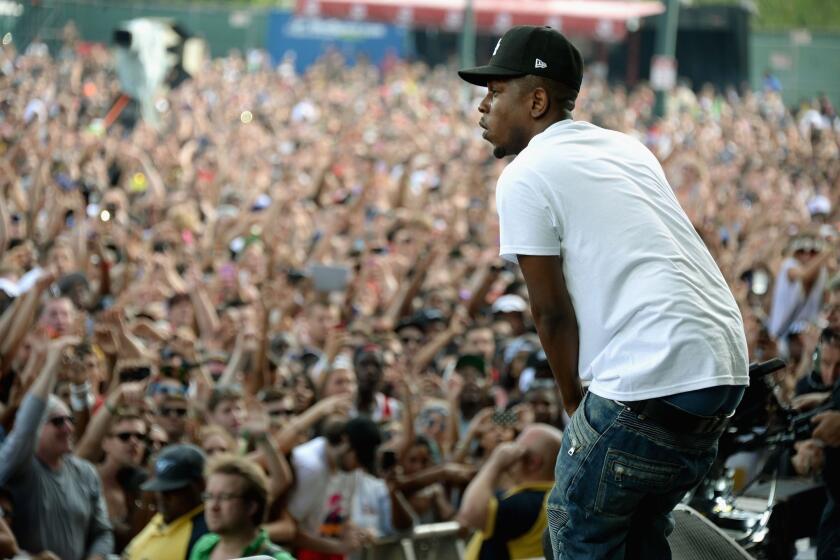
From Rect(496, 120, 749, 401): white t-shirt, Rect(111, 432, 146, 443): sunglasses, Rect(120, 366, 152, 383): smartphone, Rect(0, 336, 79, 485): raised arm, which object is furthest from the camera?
Rect(120, 366, 152, 383): smartphone

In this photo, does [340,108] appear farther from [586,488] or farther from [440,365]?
[586,488]

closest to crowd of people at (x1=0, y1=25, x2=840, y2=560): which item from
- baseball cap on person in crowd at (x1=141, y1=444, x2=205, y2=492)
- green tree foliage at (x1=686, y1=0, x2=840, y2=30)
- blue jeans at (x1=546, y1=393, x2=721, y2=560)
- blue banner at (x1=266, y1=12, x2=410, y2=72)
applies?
baseball cap on person in crowd at (x1=141, y1=444, x2=205, y2=492)

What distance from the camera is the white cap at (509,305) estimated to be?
39.3ft

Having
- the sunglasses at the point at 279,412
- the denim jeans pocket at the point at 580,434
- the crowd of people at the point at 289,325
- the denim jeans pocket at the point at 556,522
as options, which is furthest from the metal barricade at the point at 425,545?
the denim jeans pocket at the point at 580,434

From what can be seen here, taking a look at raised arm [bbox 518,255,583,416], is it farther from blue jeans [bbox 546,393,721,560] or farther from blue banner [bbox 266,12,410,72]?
blue banner [bbox 266,12,410,72]

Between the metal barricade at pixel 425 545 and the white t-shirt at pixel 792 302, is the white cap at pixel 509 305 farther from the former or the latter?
the metal barricade at pixel 425 545

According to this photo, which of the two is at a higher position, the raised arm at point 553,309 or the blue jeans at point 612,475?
the raised arm at point 553,309

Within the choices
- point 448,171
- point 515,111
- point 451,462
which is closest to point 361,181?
point 448,171

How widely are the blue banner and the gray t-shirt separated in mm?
35228

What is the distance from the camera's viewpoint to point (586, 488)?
3547mm

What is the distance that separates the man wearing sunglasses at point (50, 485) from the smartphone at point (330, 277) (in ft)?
17.7

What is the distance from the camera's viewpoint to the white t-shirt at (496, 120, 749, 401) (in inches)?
137

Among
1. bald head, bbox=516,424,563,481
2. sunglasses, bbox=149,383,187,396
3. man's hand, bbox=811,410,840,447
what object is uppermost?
man's hand, bbox=811,410,840,447

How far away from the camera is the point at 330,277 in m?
12.4
